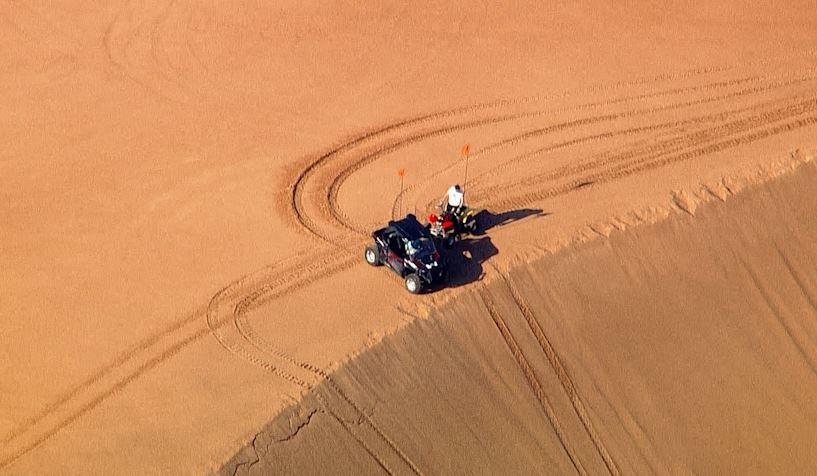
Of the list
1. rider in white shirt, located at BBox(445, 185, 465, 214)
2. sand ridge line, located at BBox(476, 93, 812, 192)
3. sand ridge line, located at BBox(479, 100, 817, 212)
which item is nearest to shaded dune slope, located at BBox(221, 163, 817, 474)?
rider in white shirt, located at BBox(445, 185, 465, 214)

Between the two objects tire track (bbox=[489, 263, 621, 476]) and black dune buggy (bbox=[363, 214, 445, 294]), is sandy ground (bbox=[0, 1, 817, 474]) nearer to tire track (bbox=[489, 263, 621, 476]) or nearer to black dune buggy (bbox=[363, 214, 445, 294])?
tire track (bbox=[489, 263, 621, 476])

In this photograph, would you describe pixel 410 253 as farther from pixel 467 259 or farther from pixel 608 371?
pixel 608 371

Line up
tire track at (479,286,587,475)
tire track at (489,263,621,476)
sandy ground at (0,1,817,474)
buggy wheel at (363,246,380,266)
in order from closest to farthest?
sandy ground at (0,1,817,474), tire track at (479,286,587,475), tire track at (489,263,621,476), buggy wheel at (363,246,380,266)

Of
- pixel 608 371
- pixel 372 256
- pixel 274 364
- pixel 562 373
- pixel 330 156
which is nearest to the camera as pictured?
pixel 274 364

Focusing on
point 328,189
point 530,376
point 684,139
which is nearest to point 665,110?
point 684,139

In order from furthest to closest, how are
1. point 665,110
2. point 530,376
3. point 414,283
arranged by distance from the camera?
point 665,110, point 414,283, point 530,376

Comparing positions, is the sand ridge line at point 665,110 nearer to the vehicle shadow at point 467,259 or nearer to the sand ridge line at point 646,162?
the sand ridge line at point 646,162

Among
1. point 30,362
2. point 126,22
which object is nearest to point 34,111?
point 126,22
